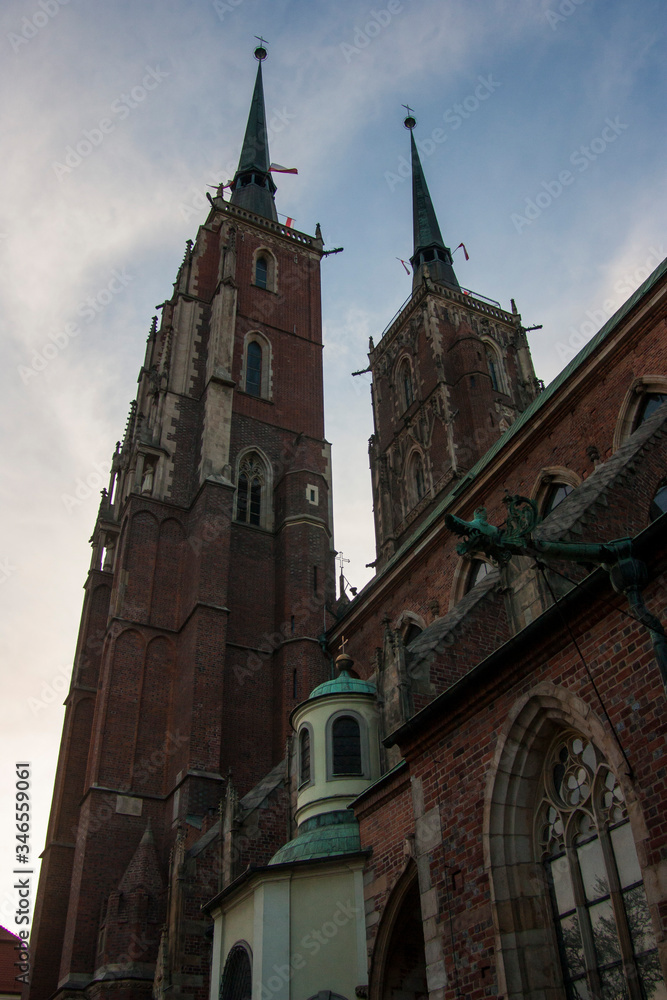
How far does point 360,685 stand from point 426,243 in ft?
122

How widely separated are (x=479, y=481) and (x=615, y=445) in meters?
4.26

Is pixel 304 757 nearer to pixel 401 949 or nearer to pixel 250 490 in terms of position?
pixel 401 949

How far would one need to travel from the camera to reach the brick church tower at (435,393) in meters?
37.2

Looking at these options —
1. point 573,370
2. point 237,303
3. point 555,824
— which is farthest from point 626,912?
point 237,303

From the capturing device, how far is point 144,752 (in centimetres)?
2255

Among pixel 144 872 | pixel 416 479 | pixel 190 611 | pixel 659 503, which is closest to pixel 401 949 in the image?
pixel 659 503

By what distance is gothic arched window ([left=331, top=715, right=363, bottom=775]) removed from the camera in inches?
667

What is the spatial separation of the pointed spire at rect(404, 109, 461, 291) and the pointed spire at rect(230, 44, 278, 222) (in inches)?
350

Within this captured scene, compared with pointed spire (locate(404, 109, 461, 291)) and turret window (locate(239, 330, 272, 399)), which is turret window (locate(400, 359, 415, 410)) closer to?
pointed spire (locate(404, 109, 461, 291))

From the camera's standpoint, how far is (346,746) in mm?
17328

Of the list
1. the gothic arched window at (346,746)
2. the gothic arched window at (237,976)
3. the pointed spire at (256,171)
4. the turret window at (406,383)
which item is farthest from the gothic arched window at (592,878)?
the pointed spire at (256,171)

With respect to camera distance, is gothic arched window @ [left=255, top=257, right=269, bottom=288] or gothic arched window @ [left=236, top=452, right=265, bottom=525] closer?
gothic arched window @ [left=236, top=452, right=265, bottom=525]

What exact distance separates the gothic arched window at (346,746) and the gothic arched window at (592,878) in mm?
7865

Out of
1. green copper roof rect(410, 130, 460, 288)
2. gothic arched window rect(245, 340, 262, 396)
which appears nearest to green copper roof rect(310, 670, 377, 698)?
gothic arched window rect(245, 340, 262, 396)
